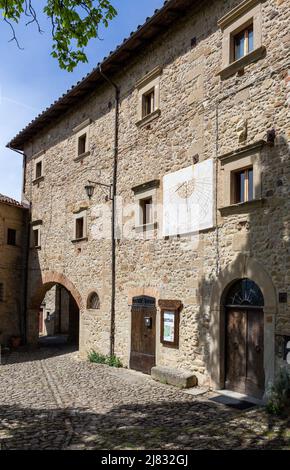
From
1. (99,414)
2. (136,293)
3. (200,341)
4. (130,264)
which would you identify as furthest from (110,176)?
(99,414)

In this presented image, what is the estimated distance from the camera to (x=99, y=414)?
6.86 meters

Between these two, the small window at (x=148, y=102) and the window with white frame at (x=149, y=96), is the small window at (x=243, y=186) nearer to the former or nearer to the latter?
the window with white frame at (x=149, y=96)

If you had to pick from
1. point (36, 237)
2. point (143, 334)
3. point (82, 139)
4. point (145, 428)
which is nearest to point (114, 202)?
point (82, 139)

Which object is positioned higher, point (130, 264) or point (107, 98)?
point (107, 98)

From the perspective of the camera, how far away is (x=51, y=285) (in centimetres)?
1586

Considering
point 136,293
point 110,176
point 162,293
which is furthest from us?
point 110,176

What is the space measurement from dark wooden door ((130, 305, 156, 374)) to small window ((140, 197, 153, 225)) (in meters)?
2.23

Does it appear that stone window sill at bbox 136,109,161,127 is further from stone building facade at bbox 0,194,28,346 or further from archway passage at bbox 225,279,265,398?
stone building facade at bbox 0,194,28,346

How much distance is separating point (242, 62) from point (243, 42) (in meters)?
0.59

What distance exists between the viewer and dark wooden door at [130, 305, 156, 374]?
1027 cm

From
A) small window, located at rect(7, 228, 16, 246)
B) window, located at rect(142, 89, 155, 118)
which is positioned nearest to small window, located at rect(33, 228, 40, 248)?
small window, located at rect(7, 228, 16, 246)

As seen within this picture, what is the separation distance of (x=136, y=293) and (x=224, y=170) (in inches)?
163

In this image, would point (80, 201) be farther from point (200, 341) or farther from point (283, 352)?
point (283, 352)

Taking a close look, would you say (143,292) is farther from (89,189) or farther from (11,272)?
(11,272)
